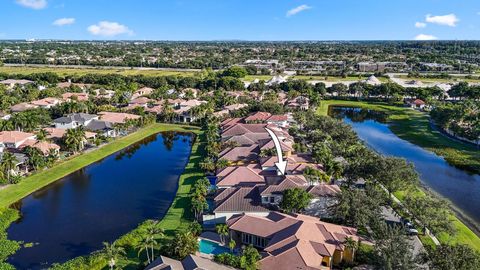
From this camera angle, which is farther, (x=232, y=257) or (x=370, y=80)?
(x=370, y=80)

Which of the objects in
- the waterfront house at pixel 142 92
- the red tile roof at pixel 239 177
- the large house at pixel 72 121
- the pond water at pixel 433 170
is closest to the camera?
the pond water at pixel 433 170

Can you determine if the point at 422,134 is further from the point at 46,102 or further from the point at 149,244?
the point at 46,102

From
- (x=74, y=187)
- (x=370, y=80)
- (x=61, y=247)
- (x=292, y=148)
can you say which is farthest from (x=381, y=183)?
(x=370, y=80)

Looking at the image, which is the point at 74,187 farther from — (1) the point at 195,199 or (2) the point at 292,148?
(2) the point at 292,148

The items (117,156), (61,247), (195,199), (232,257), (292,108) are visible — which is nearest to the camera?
(232,257)

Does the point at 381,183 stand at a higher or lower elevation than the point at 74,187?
higher

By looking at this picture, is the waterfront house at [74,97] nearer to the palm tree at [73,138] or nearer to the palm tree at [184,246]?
the palm tree at [73,138]

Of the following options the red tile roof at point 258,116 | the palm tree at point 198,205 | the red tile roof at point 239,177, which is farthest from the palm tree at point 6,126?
the palm tree at point 198,205
